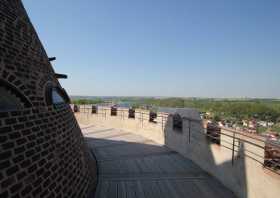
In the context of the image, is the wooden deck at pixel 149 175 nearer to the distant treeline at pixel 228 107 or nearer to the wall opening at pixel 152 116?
the wall opening at pixel 152 116

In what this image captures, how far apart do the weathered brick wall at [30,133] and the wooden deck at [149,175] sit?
1.70 metres

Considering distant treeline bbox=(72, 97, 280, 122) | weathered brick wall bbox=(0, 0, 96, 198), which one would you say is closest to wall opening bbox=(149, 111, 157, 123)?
distant treeline bbox=(72, 97, 280, 122)

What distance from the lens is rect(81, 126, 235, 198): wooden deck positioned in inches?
236

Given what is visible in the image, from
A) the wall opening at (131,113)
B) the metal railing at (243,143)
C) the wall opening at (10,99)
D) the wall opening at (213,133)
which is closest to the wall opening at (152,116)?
the wall opening at (131,113)

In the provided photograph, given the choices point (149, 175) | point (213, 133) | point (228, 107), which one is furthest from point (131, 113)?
point (228, 107)

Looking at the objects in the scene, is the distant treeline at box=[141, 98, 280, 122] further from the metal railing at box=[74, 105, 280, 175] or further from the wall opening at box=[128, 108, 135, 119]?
the metal railing at box=[74, 105, 280, 175]

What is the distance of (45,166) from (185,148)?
740 centimetres

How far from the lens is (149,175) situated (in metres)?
7.31

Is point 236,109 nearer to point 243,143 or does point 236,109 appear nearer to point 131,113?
point 131,113

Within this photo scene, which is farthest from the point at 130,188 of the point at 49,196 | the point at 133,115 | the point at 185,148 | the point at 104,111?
the point at 104,111

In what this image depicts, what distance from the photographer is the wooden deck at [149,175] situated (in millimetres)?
5992

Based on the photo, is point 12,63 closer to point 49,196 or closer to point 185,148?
point 49,196

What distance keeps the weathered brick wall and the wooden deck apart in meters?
1.70

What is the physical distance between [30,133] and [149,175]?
198 inches
